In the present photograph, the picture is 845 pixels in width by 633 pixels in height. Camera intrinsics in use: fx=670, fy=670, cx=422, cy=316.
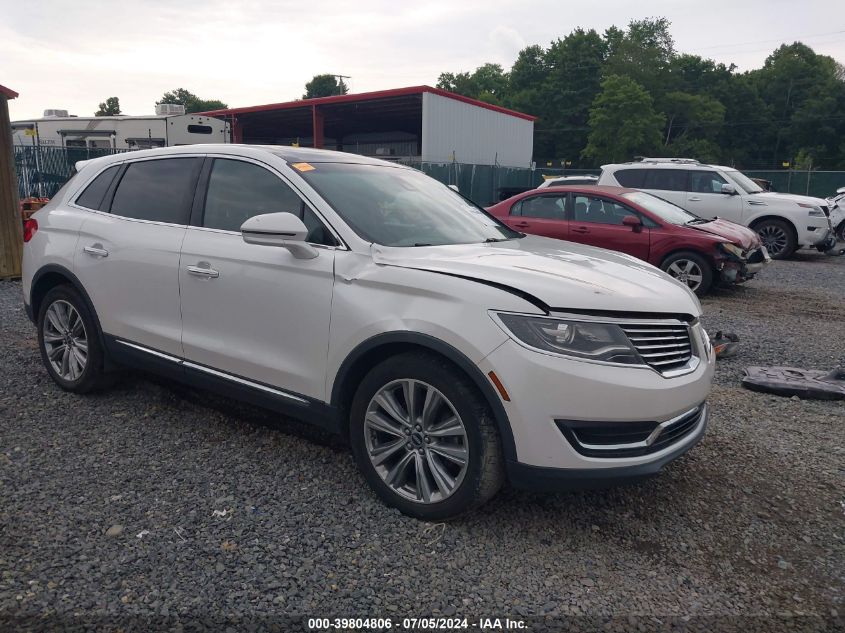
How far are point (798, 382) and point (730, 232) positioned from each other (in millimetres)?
4854

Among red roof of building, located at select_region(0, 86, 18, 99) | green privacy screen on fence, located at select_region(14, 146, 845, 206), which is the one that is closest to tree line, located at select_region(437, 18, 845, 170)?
green privacy screen on fence, located at select_region(14, 146, 845, 206)

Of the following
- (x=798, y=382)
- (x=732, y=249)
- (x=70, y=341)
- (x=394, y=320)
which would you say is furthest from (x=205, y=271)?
(x=732, y=249)

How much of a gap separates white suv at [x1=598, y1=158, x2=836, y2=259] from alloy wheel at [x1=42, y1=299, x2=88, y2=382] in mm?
11329

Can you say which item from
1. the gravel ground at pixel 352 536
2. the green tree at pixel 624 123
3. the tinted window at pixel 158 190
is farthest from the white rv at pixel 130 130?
the green tree at pixel 624 123

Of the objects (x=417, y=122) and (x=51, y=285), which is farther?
(x=417, y=122)

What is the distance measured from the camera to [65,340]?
4805 mm

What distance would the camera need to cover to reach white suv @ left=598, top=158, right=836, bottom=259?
13.4 metres

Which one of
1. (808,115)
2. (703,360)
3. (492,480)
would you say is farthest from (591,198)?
(808,115)

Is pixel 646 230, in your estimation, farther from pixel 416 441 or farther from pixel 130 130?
pixel 130 130

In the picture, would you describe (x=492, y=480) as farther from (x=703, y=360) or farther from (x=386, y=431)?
(x=703, y=360)

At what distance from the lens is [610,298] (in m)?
2.87

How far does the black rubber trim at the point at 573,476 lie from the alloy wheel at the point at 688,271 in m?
6.81

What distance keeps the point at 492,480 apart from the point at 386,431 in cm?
56

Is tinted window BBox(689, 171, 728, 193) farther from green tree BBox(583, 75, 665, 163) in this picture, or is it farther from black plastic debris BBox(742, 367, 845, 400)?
green tree BBox(583, 75, 665, 163)
